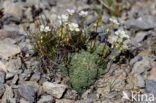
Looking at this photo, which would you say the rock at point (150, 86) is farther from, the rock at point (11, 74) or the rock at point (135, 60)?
the rock at point (11, 74)

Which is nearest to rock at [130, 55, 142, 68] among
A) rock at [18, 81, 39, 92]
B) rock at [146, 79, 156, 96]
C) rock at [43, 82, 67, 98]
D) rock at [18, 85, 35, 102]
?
rock at [146, 79, 156, 96]

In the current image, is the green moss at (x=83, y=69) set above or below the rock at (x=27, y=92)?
above

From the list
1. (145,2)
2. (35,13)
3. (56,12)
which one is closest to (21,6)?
(35,13)

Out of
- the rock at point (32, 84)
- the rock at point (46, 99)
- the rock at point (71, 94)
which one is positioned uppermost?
the rock at point (32, 84)

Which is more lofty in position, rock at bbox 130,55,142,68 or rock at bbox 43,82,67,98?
rock at bbox 130,55,142,68

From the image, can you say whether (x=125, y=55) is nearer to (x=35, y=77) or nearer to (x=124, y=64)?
(x=124, y=64)

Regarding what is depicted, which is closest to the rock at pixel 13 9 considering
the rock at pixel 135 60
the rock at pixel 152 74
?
the rock at pixel 135 60

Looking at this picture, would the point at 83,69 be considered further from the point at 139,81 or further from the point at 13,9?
the point at 13,9

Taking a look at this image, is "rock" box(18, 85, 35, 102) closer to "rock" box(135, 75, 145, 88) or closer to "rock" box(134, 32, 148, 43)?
"rock" box(135, 75, 145, 88)
